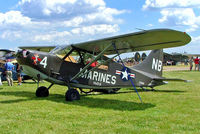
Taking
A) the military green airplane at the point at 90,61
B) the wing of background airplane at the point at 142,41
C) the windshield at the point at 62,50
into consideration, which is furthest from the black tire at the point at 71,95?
the wing of background airplane at the point at 142,41

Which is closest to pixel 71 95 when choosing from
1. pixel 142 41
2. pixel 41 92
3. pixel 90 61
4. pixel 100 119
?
pixel 90 61

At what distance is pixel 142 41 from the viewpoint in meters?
8.66

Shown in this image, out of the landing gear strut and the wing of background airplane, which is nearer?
the wing of background airplane

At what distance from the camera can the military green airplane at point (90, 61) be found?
26.7ft

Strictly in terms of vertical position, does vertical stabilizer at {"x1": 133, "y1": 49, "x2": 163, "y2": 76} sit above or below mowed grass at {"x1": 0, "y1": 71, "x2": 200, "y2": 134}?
above

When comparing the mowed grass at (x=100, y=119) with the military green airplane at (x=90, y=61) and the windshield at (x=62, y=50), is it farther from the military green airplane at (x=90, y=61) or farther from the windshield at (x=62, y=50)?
the windshield at (x=62, y=50)

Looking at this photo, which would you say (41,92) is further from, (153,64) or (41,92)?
(153,64)

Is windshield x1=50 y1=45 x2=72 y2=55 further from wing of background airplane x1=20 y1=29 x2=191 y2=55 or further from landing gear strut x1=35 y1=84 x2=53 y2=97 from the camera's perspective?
landing gear strut x1=35 y1=84 x2=53 y2=97

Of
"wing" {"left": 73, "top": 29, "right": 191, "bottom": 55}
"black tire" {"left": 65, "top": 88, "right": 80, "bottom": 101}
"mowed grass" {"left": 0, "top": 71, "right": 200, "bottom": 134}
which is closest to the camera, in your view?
"mowed grass" {"left": 0, "top": 71, "right": 200, "bottom": 134}

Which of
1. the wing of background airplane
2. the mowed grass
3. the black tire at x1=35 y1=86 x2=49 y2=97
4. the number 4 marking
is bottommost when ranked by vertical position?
the mowed grass

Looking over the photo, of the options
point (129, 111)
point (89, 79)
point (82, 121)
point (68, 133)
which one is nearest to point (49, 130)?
point (68, 133)

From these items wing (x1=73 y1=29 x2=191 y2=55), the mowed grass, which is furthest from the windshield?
the mowed grass

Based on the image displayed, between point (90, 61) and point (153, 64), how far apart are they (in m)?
4.23

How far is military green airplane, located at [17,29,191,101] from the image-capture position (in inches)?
321
